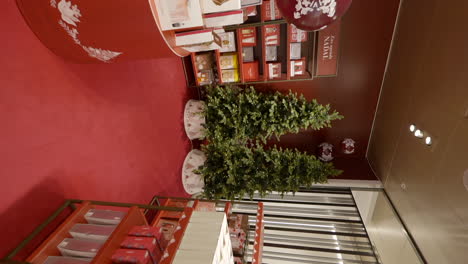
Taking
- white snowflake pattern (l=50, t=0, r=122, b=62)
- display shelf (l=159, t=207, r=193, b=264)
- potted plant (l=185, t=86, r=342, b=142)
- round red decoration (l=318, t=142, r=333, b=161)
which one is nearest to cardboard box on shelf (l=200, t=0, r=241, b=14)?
white snowflake pattern (l=50, t=0, r=122, b=62)

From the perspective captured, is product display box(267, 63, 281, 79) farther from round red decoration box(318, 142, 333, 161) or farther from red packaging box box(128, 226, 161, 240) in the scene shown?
red packaging box box(128, 226, 161, 240)

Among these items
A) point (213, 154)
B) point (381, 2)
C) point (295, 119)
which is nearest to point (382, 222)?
point (295, 119)

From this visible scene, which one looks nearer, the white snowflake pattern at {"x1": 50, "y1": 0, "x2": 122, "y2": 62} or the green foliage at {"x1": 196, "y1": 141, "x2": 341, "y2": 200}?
the white snowflake pattern at {"x1": 50, "y1": 0, "x2": 122, "y2": 62}

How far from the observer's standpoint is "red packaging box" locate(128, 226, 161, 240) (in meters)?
1.13

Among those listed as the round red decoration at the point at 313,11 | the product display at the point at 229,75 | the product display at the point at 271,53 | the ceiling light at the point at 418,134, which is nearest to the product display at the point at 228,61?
the product display at the point at 229,75

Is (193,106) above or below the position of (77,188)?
above

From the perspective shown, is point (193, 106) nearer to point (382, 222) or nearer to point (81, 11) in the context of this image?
point (81, 11)

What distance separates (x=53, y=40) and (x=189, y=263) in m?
1.43

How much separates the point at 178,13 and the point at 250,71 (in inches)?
77.8

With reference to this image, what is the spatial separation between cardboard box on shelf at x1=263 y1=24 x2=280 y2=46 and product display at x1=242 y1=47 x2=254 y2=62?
0.26m

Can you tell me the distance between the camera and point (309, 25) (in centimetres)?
134

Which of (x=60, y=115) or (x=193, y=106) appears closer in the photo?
(x=60, y=115)

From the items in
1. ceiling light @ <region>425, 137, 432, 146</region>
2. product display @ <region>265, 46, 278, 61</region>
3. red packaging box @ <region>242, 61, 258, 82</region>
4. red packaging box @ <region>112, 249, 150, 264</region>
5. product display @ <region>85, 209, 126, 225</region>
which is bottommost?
red packaging box @ <region>112, 249, 150, 264</region>

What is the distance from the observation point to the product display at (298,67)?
9.29 ft
